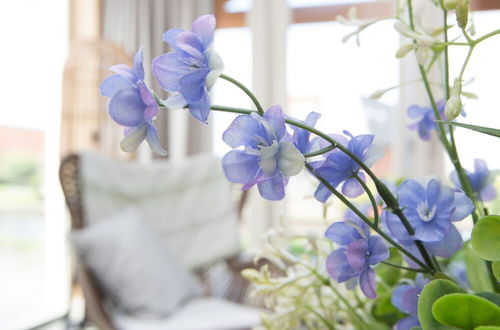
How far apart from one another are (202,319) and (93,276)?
401 mm

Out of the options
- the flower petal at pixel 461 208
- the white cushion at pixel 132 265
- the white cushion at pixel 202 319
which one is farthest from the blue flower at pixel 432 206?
the white cushion at pixel 132 265

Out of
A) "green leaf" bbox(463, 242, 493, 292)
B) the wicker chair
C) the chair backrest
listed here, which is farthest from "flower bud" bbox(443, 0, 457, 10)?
the chair backrest

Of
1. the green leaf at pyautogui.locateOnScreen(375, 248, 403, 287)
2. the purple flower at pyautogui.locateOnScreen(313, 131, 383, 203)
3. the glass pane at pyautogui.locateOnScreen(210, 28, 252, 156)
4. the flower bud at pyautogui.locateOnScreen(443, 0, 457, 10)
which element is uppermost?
the glass pane at pyautogui.locateOnScreen(210, 28, 252, 156)

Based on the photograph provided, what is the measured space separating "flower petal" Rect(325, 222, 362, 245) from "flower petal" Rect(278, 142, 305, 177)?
0.10 meters

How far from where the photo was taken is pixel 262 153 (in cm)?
30

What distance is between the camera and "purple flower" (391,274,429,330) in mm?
403

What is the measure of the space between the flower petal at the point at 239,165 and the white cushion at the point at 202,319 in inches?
62.6

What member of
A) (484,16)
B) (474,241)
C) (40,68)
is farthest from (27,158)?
(474,241)

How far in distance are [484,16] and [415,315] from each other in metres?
3.25

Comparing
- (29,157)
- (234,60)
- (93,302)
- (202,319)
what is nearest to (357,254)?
(93,302)

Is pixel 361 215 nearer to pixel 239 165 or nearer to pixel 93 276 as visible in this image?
pixel 239 165

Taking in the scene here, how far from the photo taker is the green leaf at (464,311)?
0.93 feet

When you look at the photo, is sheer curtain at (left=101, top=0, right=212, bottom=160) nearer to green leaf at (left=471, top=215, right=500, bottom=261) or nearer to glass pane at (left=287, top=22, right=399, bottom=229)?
glass pane at (left=287, top=22, right=399, bottom=229)

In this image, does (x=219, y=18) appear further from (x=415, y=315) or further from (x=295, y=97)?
(x=415, y=315)
